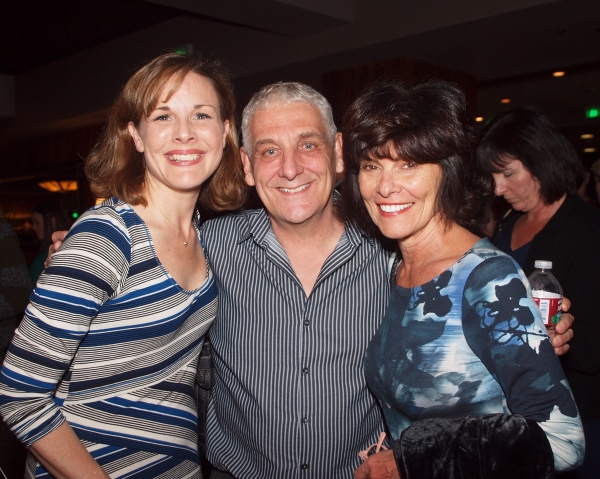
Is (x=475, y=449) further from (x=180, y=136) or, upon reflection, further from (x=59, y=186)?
(x=59, y=186)

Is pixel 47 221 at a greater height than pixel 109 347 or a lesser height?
greater

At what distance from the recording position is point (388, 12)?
537 centimetres

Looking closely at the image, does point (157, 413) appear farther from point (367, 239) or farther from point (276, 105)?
point (276, 105)

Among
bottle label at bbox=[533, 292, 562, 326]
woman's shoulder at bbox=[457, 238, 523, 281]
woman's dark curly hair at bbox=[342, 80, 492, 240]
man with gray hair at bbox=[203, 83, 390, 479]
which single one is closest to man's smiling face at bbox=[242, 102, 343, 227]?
man with gray hair at bbox=[203, 83, 390, 479]

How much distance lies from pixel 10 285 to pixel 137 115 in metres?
2.31

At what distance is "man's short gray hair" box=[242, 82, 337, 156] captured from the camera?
6.40 feet

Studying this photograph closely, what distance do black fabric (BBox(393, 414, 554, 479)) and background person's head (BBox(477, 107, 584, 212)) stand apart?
176 centimetres

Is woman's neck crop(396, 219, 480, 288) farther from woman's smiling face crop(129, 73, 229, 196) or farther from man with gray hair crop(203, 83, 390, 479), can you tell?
woman's smiling face crop(129, 73, 229, 196)

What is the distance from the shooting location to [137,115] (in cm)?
176

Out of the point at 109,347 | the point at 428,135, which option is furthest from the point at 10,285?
the point at 428,135

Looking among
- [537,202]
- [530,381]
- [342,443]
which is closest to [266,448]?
[342,443]

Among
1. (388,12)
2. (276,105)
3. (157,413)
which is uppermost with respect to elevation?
(388,12)

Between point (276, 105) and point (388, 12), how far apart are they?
13.1 feet

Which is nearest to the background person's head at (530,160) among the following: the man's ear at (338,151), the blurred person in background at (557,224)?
the blurred person in background at (557,224)
